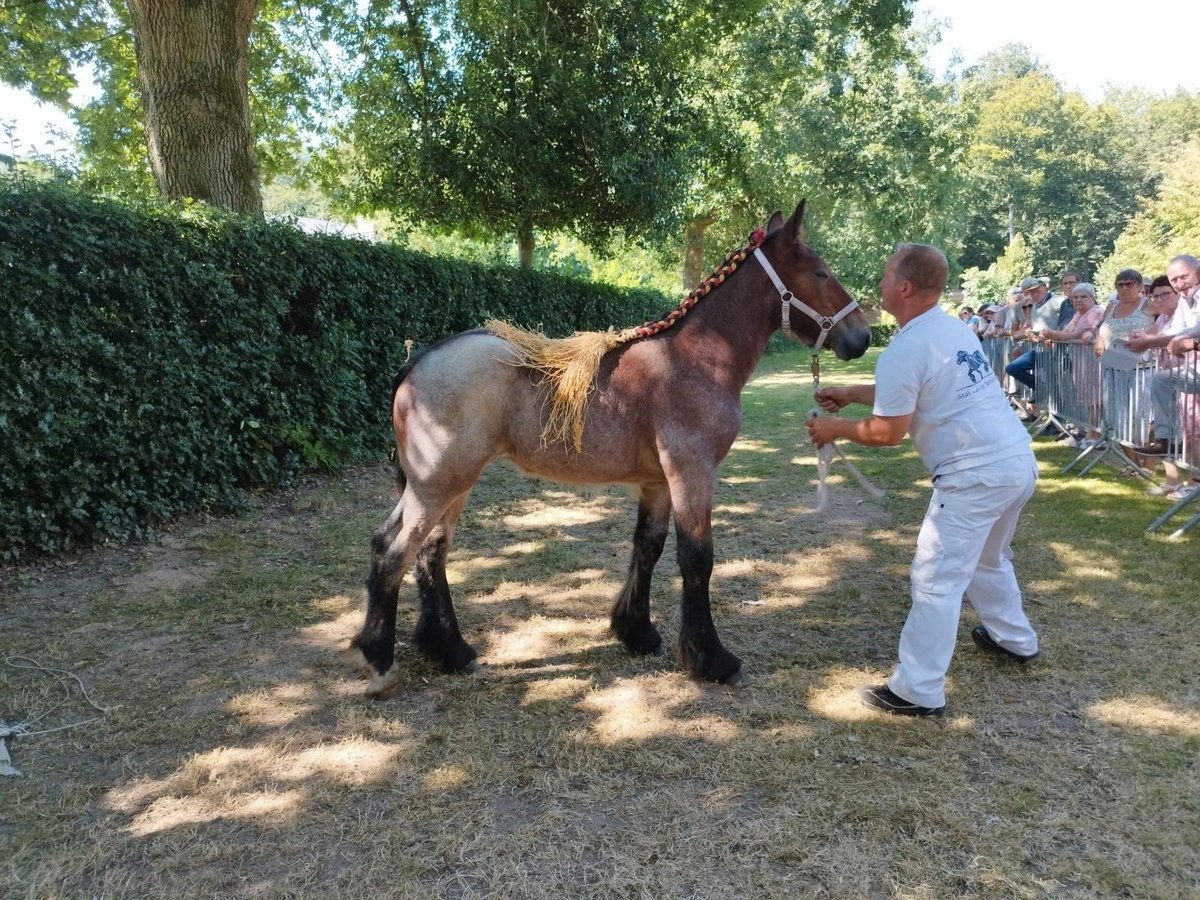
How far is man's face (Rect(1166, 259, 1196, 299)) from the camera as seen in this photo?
6699 millimetres

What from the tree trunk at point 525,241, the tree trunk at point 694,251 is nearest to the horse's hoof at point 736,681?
the tree trunk at point 525,241

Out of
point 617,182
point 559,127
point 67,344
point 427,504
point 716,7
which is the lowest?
point 427,504

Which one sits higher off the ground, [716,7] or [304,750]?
[716,7]

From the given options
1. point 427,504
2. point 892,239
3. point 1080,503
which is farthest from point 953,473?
point 892,239

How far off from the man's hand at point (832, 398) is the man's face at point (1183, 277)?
16.8 feet

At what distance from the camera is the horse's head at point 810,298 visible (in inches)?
151

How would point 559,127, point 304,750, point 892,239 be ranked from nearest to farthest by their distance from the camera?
point 304,750
point 559,127
point 892,239

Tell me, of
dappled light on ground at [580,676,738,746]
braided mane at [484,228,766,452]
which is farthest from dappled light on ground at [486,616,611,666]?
braided mane at [484,228,766,452]

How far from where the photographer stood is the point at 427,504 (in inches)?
149

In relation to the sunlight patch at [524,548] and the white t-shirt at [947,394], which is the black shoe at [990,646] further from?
the sunlight patch at [524,548]

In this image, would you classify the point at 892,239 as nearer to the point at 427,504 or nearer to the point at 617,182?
the point at 617,182

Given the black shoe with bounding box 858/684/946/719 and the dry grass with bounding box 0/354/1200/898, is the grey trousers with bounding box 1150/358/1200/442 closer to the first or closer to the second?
the dry grass with bounding box 0/354/1200/898

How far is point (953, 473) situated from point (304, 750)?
3.20 m

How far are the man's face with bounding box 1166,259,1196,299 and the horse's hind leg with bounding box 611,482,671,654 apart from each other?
5747 mm
